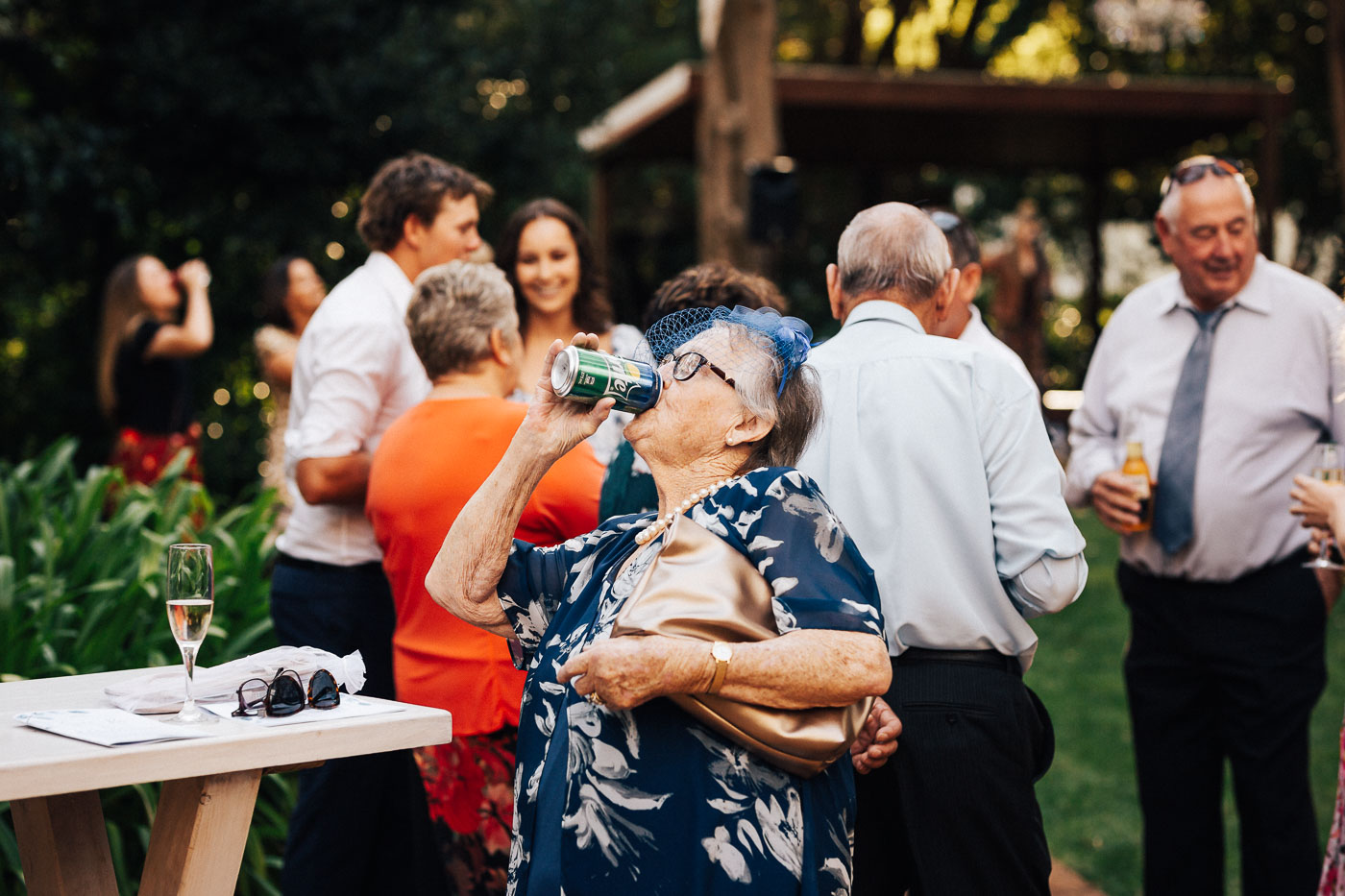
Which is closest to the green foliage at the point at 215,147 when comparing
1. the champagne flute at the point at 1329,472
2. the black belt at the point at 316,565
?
the black belt at the point at 316,565

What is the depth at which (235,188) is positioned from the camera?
30.4 feet

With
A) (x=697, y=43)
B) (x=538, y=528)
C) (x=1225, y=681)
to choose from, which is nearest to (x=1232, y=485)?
(x=1225, y=681)

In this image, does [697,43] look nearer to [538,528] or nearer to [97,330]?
[97,330]

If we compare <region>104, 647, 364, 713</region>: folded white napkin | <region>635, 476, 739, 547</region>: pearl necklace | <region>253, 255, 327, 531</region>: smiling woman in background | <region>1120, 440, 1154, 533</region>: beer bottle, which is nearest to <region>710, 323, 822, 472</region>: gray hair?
<region>635, 476, 739, 547</region>: pearl necklace

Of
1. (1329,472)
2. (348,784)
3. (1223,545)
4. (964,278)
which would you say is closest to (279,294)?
(348,784)

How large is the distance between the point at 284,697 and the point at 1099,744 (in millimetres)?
4663

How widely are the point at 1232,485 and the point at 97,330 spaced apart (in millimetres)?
8275

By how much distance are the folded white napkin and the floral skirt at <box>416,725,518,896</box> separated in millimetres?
561

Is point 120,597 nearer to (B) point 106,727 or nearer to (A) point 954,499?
(B) point 106,727

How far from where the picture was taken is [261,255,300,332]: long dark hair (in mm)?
6105

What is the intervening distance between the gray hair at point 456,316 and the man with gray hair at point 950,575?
0.83 meters

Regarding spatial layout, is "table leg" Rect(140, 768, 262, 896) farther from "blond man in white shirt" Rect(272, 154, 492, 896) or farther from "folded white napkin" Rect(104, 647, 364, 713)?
"blond man in white shirt" Rect(272, 154, 492, 896)

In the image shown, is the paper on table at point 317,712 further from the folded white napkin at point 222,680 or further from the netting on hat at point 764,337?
the netting on hat at point 764,337

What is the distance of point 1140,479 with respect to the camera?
336 cm
